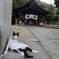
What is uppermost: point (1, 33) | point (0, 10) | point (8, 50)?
point (0, 10)

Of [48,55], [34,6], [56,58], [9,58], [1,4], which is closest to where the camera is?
[9,58]

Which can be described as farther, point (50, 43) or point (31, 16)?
point (31, 16)

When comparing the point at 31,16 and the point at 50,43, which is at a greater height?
the point at 31,16

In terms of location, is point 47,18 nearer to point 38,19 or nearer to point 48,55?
point 38,19

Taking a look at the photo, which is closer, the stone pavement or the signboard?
the stone pavement

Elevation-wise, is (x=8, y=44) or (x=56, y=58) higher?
(x=8, y=44)

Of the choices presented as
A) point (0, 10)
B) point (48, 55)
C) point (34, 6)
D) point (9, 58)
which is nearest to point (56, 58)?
point (48, 55)

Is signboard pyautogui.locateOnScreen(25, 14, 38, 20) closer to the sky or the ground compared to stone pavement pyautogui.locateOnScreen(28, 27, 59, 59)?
closer to the sky

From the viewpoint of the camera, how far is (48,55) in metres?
6.86

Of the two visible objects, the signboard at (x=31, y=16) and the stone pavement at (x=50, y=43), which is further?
the signboard at (x=31, y=16)

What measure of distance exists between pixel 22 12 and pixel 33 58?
25.3 m

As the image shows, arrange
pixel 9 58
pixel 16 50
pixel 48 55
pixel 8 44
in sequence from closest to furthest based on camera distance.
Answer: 1. pixel 9 58
2. pixel 16 50
3. pixel 8 44
4. pixel 48 55

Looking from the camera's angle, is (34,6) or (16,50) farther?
(34,6)

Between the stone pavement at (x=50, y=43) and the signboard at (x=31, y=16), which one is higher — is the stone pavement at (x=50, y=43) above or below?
below
